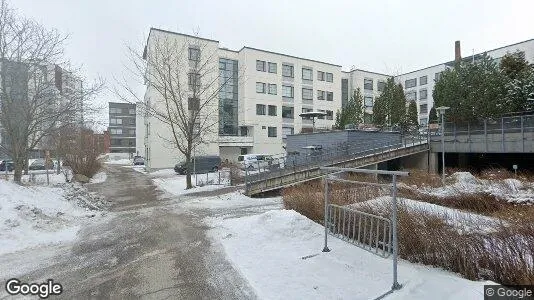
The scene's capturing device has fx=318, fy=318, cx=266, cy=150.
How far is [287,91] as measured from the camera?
4931cm

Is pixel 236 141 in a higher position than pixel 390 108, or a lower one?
lower

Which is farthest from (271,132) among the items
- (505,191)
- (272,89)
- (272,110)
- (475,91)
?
(505,191)

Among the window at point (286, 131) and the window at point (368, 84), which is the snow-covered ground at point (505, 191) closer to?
the window at point (286, 131)

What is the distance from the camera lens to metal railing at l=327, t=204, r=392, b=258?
16.7ft

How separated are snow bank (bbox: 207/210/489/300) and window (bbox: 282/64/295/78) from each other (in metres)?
43.2

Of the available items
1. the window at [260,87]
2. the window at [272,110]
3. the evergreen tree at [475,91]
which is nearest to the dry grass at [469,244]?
the evergreen tree at [475,91]

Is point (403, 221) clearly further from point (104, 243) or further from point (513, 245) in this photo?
point (104, 243)

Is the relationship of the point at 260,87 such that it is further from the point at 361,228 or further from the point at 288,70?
the point at 361,228

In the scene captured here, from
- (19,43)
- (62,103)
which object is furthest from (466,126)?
(19,43)

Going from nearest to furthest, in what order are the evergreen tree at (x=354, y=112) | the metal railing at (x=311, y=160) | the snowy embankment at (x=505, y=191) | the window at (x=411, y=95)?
the snowy embankment at (x=505, y=191) → the metal railing at (x=311, y=160) → the evergreen tree at (x=354, y=112) → the window at (x=411, y=95)

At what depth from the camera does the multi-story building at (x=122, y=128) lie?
10138cm

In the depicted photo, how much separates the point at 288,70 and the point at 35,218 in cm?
4397

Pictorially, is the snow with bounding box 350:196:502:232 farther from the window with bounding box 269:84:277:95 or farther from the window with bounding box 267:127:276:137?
the window with bounding box 269:84:277:95

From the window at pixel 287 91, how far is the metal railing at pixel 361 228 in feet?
143
